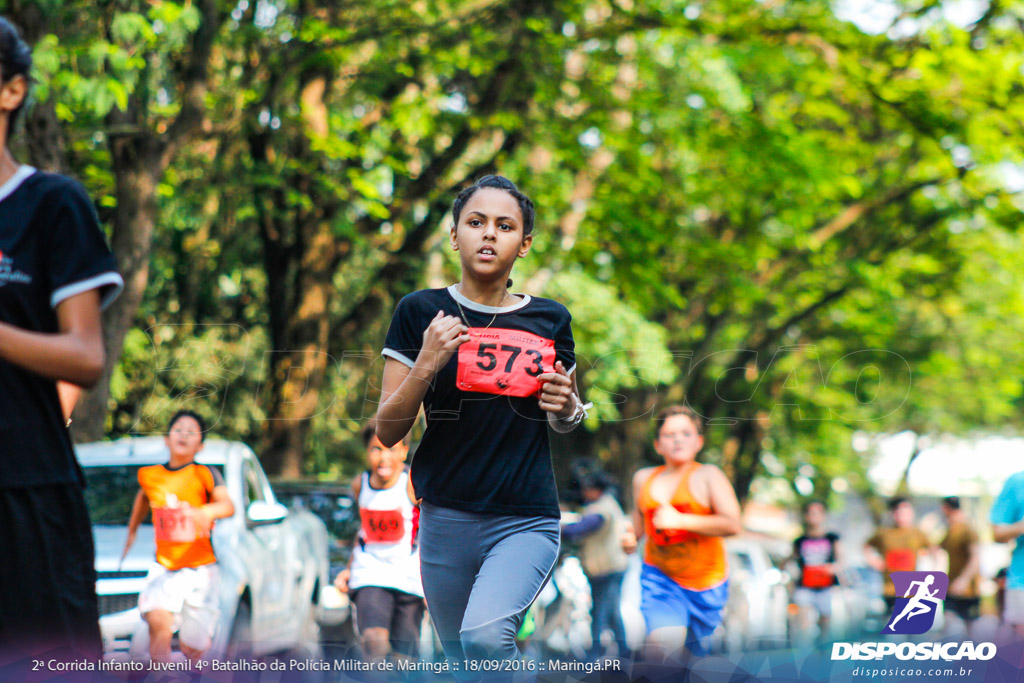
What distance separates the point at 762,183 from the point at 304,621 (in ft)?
31.9

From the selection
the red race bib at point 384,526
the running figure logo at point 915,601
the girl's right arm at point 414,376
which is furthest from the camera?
the red race bib at point 384,526

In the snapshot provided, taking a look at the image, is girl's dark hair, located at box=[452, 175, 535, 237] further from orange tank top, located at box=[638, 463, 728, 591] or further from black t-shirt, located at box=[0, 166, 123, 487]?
orange tank top, located at box=[638, 463, 728, 591]

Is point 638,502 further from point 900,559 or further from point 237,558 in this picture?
point 900,559

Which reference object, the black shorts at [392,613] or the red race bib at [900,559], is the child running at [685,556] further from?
the red race bib at [900,559]

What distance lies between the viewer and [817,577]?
39.0ft

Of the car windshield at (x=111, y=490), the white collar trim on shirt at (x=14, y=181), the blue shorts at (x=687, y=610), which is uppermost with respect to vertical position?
the white collar trim on shirt at (x=14, y=181)

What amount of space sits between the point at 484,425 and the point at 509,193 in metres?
0.71

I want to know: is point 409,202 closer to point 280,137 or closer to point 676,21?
point 280,137

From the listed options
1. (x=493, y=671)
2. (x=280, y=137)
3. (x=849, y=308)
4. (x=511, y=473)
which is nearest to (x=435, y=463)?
(x=511, y=473)

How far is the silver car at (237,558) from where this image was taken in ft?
22.8

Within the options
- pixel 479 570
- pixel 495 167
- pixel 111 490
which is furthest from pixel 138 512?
pixel 495 167

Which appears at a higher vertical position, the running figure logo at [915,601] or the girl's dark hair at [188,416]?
the girl's dark hair at [188,416]

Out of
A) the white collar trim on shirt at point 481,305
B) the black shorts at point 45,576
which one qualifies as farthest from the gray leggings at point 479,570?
the black shorts at point 45,576

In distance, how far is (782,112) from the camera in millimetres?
18094
